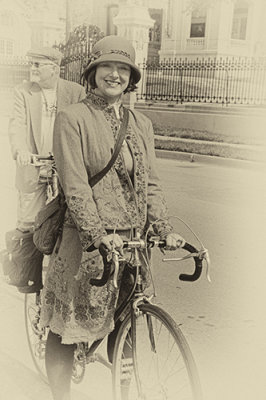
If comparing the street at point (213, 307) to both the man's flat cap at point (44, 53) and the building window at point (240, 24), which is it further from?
the building window at point (240, 24)

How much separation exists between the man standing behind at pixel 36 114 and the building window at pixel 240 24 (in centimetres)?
2944

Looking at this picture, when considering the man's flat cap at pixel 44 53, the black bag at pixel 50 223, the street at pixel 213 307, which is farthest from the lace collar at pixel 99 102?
the street at pixel 213 307

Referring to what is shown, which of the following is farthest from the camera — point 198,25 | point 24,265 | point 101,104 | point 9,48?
point 198,25

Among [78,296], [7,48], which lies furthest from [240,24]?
[78,296]

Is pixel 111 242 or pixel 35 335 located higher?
pixel 111 242

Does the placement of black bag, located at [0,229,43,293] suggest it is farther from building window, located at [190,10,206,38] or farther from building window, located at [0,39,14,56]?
building window, located at [190,10,206,38]

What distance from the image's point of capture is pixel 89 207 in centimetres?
257

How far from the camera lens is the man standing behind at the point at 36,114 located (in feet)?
12.3

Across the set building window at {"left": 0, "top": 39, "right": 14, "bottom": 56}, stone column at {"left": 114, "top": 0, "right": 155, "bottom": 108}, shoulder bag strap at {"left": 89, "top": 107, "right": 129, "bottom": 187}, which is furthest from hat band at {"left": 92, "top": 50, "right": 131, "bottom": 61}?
stone column at {"left": 114, "top": 0, "right": 155, "bottom": 108}

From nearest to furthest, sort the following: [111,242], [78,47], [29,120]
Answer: [111,242] → [29,120] → [78,47]

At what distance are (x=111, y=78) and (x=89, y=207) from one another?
0.56 m

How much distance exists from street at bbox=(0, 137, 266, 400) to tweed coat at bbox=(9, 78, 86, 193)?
0.95 m

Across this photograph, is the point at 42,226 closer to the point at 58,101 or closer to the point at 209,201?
the point at 58,101

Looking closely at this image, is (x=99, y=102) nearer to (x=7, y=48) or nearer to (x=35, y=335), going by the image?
(x=35, y=335)
